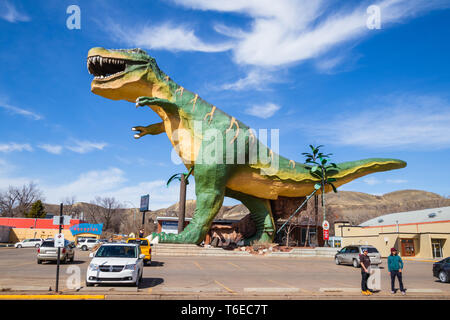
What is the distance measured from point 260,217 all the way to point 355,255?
8.99 metres

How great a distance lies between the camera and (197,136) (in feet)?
72.6

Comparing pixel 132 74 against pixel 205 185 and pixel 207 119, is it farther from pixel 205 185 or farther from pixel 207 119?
pixel 205 185

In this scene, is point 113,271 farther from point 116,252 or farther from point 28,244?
point 28,244

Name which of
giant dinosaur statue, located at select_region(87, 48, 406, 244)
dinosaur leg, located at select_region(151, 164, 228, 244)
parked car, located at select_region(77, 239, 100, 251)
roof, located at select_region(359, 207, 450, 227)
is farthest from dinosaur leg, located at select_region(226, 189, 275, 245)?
roof, located at select_region(359, 207, 450, 227)

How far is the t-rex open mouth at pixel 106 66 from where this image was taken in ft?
66.8

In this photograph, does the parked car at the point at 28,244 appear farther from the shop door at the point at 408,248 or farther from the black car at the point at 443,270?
the shop door at the point at 408,248

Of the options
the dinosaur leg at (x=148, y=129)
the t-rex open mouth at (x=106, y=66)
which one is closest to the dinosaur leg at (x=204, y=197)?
the dinosaur leg at (x=148, y=129)

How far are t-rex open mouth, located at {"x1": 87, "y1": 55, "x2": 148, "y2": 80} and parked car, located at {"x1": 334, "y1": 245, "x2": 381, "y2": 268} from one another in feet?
51.6

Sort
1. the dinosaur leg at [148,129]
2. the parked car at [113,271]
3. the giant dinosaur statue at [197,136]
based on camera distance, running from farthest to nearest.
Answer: the dinosaur leg at [148,129] < the giant dinosaur statue at [197,136] < the parked car at [113,271]

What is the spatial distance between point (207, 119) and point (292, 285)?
45.6ft

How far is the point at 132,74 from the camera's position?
2078cm

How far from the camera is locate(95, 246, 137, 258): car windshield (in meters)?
9.89

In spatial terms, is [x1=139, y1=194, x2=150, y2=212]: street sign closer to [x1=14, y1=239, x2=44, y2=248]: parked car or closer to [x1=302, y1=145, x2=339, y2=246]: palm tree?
[x1=14, y1=239, x2=44, y2=248]: parked car
